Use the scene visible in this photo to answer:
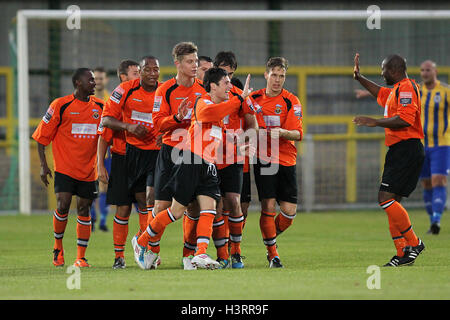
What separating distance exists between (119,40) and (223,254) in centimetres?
1468

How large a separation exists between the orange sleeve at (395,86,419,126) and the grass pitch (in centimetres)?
137

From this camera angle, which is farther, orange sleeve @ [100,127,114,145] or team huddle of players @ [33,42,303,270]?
orange sleeve @ [100,127,114,145]

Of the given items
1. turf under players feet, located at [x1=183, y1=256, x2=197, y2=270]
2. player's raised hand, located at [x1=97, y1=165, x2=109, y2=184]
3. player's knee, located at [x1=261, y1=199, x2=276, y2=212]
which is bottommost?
turf under players feet, located at [x1=183, y1=256, x2=197, y2=270]

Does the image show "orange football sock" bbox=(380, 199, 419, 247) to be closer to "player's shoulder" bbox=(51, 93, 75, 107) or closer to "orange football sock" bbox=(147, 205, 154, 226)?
"orange football sock" bbox=(147, 205, 154, 226)

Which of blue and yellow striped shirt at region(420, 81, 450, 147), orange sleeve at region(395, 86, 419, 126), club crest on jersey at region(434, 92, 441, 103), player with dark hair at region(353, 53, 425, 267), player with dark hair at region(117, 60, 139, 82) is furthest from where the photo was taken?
club crest on jersey at region(434, 92, 441, 103)

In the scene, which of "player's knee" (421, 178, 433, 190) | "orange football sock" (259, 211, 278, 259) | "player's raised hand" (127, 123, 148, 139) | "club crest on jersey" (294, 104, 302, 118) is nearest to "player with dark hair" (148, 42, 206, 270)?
"player's raised hand" (127, 123, 148, 139)

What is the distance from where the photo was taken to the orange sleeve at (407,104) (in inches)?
314

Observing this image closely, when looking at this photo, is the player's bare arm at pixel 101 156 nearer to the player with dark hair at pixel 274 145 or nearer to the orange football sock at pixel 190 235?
the orange football sock at pixel 190 235

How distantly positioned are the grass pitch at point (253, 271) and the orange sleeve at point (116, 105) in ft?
4.92

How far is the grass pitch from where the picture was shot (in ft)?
19.6

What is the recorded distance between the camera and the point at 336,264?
337 inches

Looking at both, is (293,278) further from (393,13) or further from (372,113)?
(372,113)

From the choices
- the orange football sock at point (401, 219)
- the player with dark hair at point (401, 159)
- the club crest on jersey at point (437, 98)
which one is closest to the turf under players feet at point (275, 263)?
the player with dark hair at point (401, 159)

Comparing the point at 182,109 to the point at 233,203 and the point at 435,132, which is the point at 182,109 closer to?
the point at 233,203
